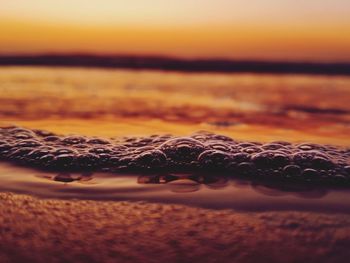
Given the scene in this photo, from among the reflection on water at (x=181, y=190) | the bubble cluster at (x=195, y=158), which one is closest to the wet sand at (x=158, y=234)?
the reflection on water at (x=181, y=190)

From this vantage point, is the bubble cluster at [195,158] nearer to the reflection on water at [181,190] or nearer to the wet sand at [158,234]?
the reflection on water at [181,190]

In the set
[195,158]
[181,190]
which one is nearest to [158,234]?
[181,190]

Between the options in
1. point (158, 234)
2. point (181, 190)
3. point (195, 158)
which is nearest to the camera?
point (158, 234)

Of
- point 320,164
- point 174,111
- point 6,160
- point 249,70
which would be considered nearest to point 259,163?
point 320,164

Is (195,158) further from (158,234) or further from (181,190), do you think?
(158,234)

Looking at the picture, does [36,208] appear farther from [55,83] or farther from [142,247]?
[55,83]

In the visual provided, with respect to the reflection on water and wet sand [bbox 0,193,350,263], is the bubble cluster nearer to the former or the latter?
the reflection on water
